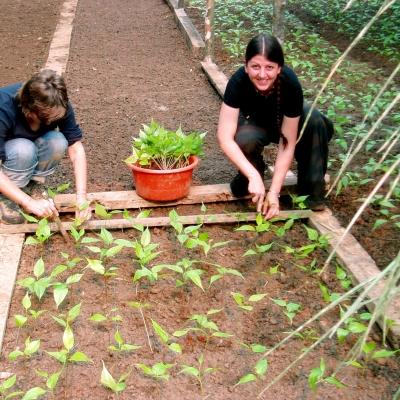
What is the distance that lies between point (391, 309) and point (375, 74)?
4065 millimetres

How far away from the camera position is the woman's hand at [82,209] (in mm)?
2878

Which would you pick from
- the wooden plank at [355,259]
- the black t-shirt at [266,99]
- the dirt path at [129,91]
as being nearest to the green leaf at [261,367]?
the wooden plank at [355,259]

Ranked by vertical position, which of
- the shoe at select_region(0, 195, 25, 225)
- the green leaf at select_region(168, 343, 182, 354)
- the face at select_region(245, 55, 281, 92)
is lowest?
the shoe at select_region(0, 195, 25, 225)

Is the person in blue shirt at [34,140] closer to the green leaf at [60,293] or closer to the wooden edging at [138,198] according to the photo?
the wooden edging at [138,198]

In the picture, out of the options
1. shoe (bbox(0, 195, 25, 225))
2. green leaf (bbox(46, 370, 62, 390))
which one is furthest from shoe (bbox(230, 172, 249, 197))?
green leaf (bbox(46, 370, 62, 390))

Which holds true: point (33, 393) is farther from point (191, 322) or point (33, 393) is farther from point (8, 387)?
point (191, 322)

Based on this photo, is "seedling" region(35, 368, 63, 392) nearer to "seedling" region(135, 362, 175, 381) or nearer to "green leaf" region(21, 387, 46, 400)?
"green leaf" region(21, 387, 46, 400)

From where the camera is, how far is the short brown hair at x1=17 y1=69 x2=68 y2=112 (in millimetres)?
2588

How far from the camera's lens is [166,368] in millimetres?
2039

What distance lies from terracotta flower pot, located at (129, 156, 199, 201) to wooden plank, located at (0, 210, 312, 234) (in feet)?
0.60

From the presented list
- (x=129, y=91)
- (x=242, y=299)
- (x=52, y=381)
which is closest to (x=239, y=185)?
(x=242, y=299)

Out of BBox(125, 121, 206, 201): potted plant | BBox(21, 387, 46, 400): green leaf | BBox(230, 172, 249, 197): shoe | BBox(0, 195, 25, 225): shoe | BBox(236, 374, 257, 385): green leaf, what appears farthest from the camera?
BBox(230, 172, 249, 197): shoe

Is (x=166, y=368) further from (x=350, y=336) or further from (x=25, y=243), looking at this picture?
(x=25, y=243)

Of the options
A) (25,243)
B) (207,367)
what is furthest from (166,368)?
(25,243)
